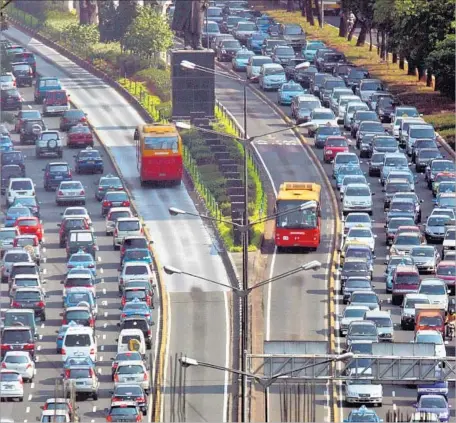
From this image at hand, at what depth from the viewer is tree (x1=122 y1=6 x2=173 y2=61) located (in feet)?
559

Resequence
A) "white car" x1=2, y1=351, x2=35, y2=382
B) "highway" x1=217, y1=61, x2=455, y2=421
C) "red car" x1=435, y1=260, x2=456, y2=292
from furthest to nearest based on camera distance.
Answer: "red car" x1=435, y1=260, x2=456, y2=292 < "highway" x1=217, y1=61, x2=455, y2=421 < "white car" x1=2, y1=351, x2=35, y2=382

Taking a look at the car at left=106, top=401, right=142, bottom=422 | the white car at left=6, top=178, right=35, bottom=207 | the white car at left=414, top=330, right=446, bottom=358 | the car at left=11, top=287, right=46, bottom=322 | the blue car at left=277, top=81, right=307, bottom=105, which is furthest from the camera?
the blue car at left=277, top=81, right=307, bottom=105

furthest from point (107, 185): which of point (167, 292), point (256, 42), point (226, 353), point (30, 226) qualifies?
point (256, 42)

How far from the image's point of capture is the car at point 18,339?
344 feet

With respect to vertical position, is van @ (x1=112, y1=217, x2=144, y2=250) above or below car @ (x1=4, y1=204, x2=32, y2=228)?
above

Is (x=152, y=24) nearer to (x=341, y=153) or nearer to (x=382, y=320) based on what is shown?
(x=341, y=153)

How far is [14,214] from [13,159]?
1355 centimetres

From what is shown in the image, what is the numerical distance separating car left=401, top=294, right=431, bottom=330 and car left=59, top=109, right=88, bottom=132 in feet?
158

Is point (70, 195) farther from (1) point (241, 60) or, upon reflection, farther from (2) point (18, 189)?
(1) point (241, 60)

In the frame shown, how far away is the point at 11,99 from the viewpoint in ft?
529

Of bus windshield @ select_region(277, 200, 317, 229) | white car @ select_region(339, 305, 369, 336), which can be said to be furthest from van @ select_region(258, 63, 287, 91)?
white car @ select_region(339, 305, 369, 336)

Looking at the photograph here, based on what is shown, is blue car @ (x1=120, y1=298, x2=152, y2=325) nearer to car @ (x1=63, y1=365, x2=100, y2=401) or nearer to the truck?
car @ (x1=63, y1=365, x2=100, y2=401)

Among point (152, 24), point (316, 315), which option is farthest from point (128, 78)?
point (316, 315)

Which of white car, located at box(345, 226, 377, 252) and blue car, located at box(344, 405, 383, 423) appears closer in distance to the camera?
blue car, located at box(344, 405, 383, 423)
